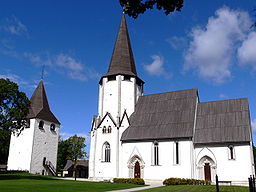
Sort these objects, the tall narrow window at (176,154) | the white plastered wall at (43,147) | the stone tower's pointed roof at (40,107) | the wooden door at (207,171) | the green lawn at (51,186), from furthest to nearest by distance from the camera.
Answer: the stone tower's pointed roof at (40,107), the white plastered wall at (43,147), the tall narrow window at (176,154), the wooden door at (207,171), the green lawn at (51,186)

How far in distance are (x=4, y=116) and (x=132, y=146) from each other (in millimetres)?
14789

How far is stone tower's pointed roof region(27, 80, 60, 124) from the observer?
42.1 meters

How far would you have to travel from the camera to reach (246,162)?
26.5m

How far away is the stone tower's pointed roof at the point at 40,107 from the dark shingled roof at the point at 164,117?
16.6 metres

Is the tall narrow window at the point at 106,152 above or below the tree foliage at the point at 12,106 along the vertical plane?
below

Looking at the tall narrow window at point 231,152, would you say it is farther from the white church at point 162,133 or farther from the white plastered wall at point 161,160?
the white plastered wall at point 161,160

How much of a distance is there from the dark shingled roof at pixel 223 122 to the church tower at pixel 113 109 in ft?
30.8

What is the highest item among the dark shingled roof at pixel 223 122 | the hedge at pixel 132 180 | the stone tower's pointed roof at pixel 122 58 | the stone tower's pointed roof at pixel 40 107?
the stone tower's pointed roof at pixel 122 58

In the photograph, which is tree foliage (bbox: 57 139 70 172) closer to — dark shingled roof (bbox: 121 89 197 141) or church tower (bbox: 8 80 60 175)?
church tower (bbox: 8 80 60 175)

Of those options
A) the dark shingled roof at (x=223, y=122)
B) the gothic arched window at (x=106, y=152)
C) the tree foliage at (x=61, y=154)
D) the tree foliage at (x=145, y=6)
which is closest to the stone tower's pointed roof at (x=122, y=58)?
the gothic arched window at (x=106, y=152)

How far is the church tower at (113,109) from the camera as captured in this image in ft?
109

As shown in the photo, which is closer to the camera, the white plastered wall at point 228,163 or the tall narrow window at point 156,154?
the white plastered wall at point 228,163

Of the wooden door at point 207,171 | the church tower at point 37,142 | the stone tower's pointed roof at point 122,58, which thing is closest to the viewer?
the wooden door at point 207,171

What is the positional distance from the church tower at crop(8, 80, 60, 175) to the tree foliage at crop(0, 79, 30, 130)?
37.8ft
